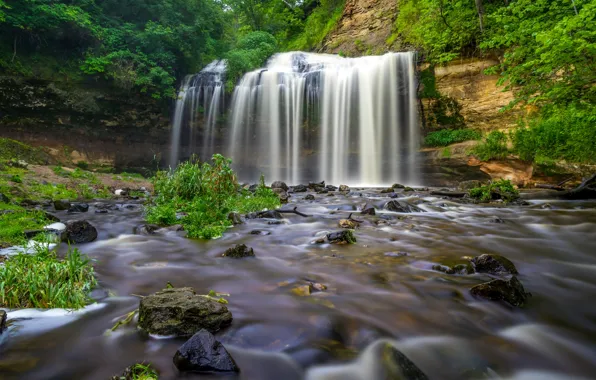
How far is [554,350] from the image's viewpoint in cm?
213

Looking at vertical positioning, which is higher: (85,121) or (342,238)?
(85,121)

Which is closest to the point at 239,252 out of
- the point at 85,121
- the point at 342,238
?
the point at 342,238

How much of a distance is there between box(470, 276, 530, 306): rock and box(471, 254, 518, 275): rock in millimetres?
616

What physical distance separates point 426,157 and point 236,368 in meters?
17.3

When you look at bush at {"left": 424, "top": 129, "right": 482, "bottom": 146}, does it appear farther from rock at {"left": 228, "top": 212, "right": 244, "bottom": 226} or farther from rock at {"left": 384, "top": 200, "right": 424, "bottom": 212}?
rock at {"left": 228, "top": 212, "right": 244, "bottom": 226}

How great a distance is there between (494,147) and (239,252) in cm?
1397

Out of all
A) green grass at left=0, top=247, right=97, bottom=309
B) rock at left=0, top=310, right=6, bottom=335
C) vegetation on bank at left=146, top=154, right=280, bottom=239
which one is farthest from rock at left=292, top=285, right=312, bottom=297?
vegetation on bank at left=146, top=154, right=280, bottom=239

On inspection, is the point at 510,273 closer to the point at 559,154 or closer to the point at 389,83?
the point at 559,154

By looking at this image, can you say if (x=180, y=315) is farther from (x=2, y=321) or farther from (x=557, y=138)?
(x=557, y=138)

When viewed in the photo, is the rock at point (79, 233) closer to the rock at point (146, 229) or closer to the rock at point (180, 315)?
the rock at point (146, 229)

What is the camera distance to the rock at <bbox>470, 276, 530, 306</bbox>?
2.71m

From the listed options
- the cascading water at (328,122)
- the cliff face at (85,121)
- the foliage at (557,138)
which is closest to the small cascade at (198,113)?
the cascading water at (328,122)

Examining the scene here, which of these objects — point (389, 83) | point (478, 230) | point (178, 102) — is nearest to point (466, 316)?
point (478, 230)

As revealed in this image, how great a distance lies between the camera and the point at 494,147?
14016 mm
